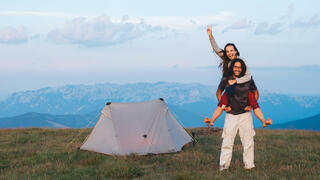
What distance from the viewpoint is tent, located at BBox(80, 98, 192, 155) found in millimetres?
12148

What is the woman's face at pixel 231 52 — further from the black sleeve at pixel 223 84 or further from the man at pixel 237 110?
the black sleeve at pixel 223 84

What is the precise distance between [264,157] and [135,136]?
450cm

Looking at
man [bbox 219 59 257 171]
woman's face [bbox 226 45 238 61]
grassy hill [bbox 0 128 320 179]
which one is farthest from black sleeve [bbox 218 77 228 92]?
grassy hill [bbox 0 128 320 179]

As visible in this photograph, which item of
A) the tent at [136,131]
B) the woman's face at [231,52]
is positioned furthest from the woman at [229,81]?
the tent at [136,131]

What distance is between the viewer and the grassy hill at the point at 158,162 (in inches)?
330

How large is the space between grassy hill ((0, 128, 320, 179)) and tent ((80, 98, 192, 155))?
19.3 inches

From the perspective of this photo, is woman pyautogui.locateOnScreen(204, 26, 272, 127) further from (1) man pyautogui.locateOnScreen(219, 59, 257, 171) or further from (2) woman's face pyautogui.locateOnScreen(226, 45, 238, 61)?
(1) man pyautogui.locateOnScreen(219, 59, 257, 171)

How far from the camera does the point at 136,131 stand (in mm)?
12539

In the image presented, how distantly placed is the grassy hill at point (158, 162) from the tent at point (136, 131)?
49 centimetres

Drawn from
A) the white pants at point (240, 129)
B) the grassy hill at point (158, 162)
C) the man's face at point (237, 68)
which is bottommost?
the grassy hill at point (158, 162)

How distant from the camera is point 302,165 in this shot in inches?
363

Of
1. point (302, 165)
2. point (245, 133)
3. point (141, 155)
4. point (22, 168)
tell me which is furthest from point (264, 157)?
point (22, 168)

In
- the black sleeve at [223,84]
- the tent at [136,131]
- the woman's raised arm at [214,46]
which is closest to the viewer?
the black sleeve at [223,84]

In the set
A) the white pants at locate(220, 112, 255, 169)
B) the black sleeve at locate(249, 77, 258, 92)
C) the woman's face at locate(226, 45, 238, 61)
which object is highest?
the woman's face at locate(226, 45, 238, 61)
